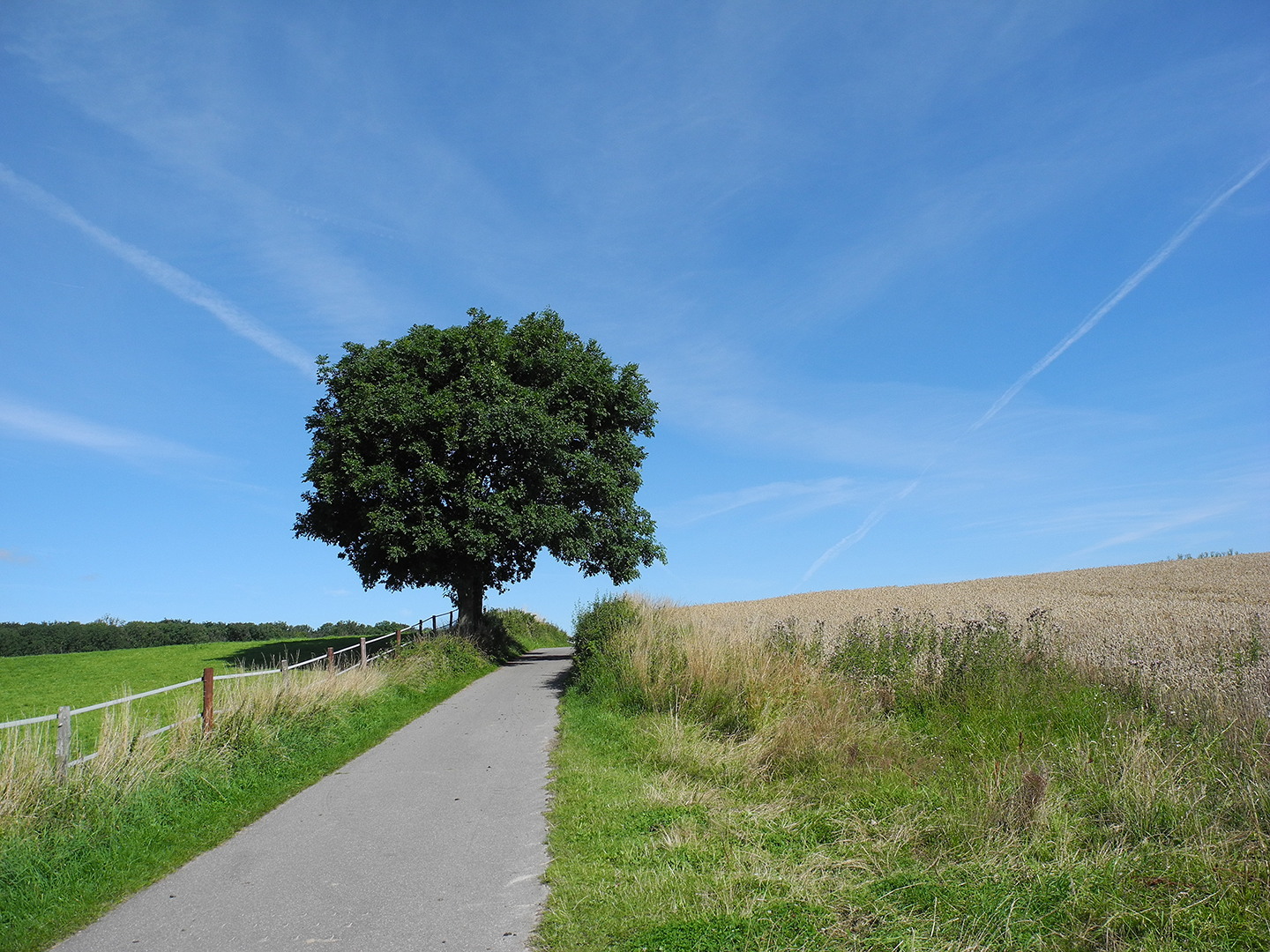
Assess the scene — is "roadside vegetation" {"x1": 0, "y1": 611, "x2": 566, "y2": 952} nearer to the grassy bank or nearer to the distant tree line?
the grassy bank

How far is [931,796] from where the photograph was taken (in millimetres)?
6641

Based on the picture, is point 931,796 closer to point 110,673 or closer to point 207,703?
point 207,703

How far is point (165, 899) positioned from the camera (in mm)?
5949

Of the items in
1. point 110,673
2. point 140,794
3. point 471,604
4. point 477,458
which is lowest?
point 140,794

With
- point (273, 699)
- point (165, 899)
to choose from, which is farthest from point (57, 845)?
point (273, 699)

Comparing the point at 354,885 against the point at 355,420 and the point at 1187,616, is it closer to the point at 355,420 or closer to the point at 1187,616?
the point at 1187,616

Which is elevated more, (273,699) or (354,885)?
(273,699)

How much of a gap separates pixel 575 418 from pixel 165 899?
2174 centimetres

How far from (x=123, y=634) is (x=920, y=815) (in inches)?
2457

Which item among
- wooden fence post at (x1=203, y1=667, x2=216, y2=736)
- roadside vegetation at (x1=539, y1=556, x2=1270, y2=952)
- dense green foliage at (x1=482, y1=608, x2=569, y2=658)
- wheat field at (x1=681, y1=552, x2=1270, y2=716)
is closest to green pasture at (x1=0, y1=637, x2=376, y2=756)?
wooden fence post at (x1=203, y1=667, x2=216, y2=736)

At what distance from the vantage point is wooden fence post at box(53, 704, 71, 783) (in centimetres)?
763

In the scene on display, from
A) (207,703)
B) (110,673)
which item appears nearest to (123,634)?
(110,673)

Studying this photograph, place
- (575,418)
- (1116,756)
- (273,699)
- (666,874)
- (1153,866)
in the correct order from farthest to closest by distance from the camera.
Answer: (575,418) → (273,699) → (1116,756) → (666,874) → (1153,866)

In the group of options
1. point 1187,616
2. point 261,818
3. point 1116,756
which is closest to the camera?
Answer: point 1116,756
